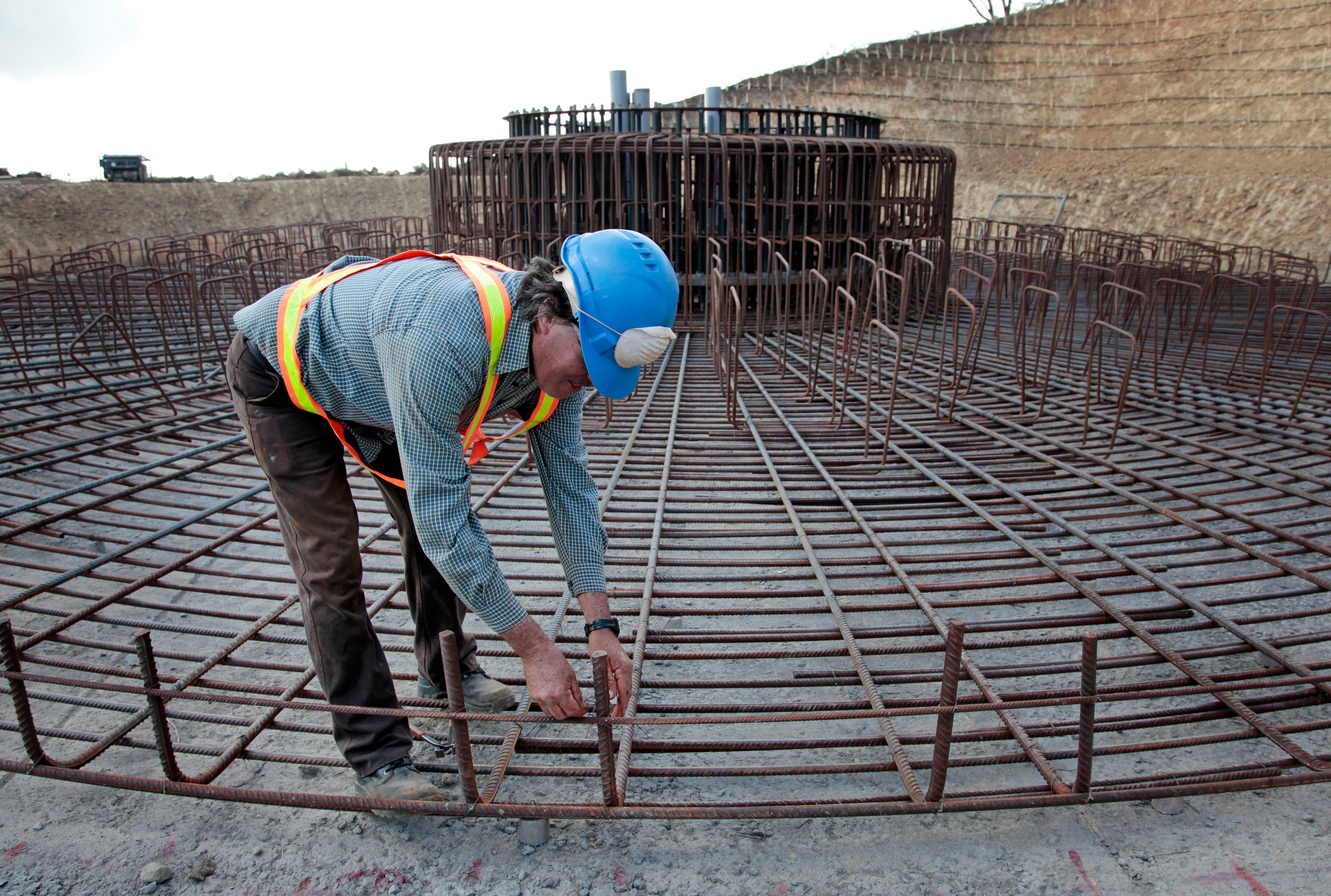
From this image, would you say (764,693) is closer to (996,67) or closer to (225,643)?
(225,643)

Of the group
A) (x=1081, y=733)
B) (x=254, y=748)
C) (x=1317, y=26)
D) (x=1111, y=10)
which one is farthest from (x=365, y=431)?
(x=1111, y=10)

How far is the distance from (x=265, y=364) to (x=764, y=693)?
192cm

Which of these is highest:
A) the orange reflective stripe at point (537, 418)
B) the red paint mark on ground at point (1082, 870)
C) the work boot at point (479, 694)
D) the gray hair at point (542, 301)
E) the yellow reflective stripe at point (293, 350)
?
the gray hair at point (542, 301)

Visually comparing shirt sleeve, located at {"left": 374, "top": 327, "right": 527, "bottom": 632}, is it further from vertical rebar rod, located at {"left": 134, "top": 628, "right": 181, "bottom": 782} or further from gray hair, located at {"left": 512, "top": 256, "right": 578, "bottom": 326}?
vertical rebar rod, located at {"left": 134, "top": 628, "right": 181, "bottom": 782}

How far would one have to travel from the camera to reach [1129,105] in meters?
24.6

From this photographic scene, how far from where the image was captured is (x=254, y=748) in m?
2.73

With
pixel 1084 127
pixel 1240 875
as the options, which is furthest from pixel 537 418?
pixel 1084 127

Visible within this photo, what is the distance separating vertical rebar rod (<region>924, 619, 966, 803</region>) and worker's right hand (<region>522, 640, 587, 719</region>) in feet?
2.92

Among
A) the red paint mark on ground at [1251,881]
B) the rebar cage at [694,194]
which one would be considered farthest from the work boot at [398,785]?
the rebar cage at [694,194]

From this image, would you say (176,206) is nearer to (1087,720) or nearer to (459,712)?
(459,712)

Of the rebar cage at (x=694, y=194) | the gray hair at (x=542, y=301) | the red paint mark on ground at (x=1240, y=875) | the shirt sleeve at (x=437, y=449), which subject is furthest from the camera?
the rebar cage at (x=694, y=194)

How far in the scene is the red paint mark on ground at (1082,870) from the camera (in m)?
2.09

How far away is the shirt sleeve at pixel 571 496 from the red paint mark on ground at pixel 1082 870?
1395mm

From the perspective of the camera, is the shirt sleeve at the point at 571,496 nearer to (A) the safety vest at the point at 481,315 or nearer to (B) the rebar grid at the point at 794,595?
(A) the safety vest at the point at 481,315
